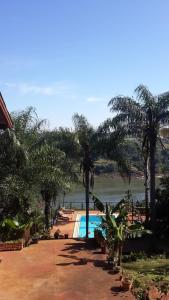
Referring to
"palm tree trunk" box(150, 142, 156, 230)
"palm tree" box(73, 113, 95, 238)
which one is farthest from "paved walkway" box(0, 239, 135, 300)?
"palm tree" box(73, 113, 95, 238)

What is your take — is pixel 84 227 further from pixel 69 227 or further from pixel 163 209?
pixel 163 209

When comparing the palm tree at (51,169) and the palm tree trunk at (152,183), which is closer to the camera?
the palm tree trunk at (152,183)

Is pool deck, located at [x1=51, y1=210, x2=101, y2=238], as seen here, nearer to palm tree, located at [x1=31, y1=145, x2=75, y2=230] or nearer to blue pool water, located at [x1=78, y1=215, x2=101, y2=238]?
blue pool water, located at [x1=78, y1=215, x2=101, y2=238]

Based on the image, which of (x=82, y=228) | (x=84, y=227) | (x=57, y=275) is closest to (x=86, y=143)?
(x=82, y=228)

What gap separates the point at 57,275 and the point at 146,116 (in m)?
9.77

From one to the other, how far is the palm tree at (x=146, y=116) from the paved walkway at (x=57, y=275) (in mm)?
5406

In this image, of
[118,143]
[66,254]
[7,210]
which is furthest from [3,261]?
A: [118,143]

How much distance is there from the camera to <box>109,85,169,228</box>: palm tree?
2089 centimetres

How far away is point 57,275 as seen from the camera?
1411 centimetres

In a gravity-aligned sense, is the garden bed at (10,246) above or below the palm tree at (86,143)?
below

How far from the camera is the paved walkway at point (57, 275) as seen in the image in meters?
12.1

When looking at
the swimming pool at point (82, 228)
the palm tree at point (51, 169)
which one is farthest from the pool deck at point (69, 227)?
the palm tree at point (51, 169)

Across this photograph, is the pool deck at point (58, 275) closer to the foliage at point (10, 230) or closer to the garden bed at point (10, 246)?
the garden bed at point (10, 246)

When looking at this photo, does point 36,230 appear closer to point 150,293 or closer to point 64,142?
point 64,142
